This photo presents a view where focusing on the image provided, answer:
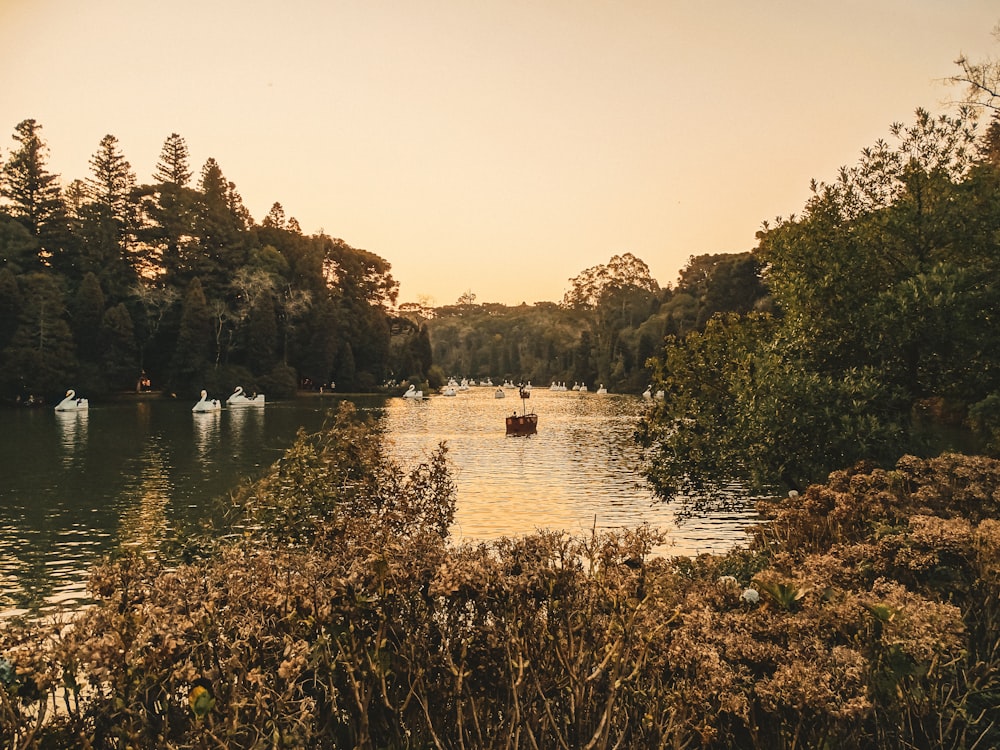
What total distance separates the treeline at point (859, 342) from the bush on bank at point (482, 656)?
26.5ft

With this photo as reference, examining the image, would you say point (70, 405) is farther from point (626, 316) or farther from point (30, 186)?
point (626, 316)

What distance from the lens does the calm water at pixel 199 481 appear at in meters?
19.7

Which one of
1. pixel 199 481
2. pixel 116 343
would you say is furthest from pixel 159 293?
pixel 199 481

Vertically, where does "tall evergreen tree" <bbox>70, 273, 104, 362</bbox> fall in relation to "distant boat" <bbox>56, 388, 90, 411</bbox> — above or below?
above

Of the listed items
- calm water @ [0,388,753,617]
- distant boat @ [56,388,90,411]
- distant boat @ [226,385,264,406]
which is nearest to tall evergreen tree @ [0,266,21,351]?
distant boat @ [56,388,90,411]

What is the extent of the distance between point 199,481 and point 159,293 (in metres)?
63.6

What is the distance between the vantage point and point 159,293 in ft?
285

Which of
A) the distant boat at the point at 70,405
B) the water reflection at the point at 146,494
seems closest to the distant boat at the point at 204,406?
the distant boat at the point at 70,405

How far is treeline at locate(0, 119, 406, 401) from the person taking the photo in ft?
248

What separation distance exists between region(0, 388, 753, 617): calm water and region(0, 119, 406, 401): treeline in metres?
17.4

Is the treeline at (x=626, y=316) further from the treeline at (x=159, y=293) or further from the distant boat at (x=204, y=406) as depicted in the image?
the distant boat at (x=204, y=406)

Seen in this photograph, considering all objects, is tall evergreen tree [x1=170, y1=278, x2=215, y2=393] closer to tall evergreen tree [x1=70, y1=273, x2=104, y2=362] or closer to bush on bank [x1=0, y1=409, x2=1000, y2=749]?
tall evergreen tree [x1=70, y1=273, x2=104, y2=362]

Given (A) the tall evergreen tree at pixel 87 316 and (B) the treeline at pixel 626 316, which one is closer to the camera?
(A) the tall evergreen tree at pixel 87 316

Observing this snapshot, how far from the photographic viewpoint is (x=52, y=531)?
71.3ft
